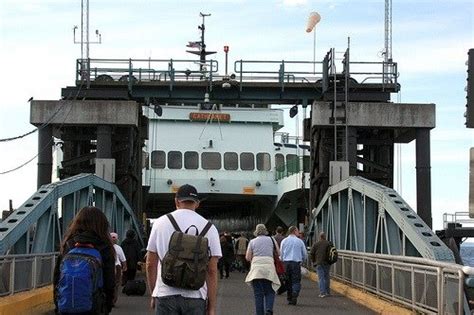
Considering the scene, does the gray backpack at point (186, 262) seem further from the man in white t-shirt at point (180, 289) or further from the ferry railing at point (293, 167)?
the ferry railing at point (293, 167)

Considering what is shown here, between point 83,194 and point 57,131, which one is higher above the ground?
point 57,131

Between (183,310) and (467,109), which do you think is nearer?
(183,310)

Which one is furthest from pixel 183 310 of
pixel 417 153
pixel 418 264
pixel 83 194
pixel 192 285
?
pixel 417 153

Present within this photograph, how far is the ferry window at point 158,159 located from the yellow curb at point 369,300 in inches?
824

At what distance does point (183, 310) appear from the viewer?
6297 mm

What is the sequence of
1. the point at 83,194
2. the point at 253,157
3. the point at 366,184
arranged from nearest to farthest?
1. the point at 366,184
2. the point at 83,194
3. the point at 253,157

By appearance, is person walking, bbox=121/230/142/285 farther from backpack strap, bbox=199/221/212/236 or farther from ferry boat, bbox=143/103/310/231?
ferry boat, bbox=143/103/310/231

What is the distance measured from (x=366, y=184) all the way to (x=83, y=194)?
6.70 m

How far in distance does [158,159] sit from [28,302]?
96.8ft

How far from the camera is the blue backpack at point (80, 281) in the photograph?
245 inches

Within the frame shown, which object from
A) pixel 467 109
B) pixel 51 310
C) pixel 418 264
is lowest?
pixel 51 310

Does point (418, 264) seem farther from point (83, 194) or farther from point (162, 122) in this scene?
point (162, 122)

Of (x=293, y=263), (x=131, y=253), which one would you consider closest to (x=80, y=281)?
(x=293, y=263)

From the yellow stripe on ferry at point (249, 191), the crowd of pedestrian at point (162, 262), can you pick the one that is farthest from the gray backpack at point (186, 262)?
the yellow stripe on ferry at point (249, 191)
